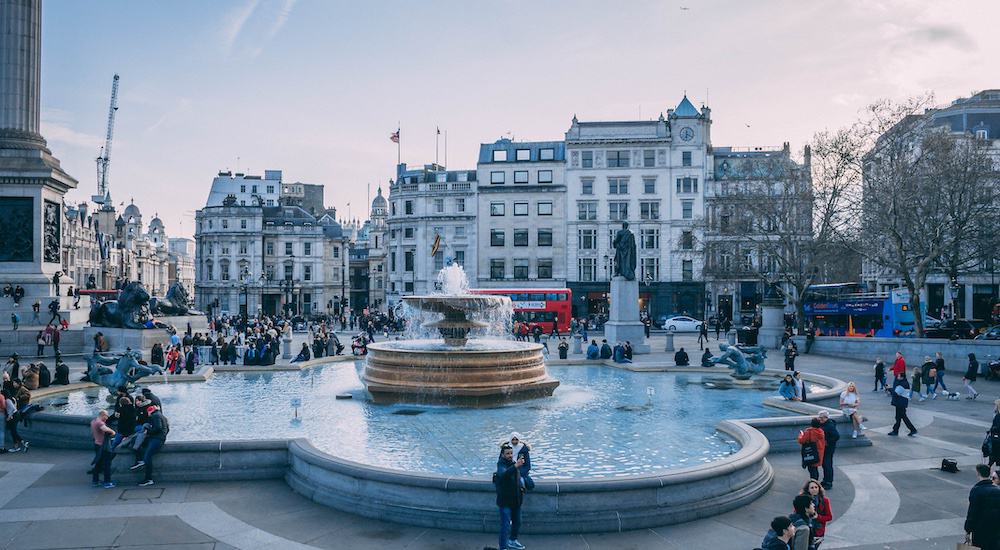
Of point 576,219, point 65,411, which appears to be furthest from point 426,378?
point 576,219

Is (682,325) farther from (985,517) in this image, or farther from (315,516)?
(985,517)

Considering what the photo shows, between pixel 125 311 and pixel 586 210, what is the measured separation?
141 feet

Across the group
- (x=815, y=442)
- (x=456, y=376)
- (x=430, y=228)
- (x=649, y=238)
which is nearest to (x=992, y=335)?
(x=456, y=376)

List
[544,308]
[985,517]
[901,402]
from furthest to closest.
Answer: [544,308] < [901,402] < [985,517]

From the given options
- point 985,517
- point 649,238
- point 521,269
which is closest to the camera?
point 985,517

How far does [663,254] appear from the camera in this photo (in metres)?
64.8

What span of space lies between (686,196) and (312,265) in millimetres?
47702

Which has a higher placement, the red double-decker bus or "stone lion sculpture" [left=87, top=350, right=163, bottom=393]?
the red double-decker bus

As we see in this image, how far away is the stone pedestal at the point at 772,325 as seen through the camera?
3706cm

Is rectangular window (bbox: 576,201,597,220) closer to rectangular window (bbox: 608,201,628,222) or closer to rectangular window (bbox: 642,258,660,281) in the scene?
rectangular window (bbox: 608,201,628,222)

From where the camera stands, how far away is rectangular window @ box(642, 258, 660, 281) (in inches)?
2557

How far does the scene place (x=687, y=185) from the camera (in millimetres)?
64250

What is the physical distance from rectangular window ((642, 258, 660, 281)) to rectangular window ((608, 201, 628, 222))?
4.39 meters

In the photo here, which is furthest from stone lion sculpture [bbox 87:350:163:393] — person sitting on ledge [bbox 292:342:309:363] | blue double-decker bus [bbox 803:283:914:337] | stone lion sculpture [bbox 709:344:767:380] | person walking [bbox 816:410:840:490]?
blue double-decker bus [bbox 803:283:914:337]
